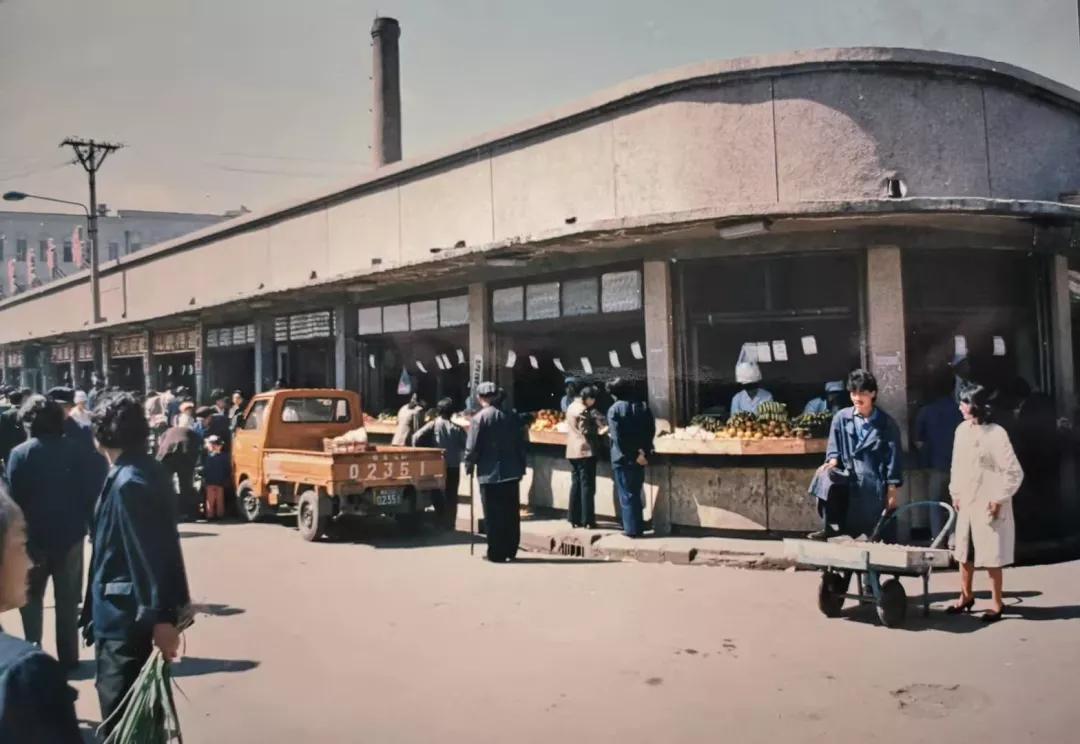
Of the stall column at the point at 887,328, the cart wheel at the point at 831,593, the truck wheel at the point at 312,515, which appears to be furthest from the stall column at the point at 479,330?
the cart wheel at the point at 831,593

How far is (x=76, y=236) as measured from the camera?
23.7 metres

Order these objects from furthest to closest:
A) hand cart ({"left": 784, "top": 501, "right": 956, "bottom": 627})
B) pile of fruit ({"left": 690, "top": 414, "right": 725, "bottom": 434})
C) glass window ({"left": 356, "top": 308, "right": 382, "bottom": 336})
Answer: glass window ({"left": 356, "top": 308, "right": 382, "bottom": 336}) < pile of fruit ({"left": 690, "top": 414, "right": 725, "bottom": 434}) < hand cart ({"left": 784, "top": 501, "right": 956, "bottom": 627})

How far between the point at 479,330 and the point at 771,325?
508 cm

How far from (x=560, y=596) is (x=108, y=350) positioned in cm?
2313

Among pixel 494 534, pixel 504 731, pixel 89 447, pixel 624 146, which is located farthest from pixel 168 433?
pixel 504 731

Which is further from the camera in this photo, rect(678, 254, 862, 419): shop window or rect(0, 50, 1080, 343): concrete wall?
rect(678, 254, 862, 419): shop window

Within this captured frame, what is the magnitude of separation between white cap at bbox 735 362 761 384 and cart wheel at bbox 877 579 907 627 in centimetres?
422

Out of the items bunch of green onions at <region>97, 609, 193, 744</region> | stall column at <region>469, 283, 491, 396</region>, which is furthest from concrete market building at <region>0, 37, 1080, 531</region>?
bunch of green onions at <region>97, 609, 193, 744</region>

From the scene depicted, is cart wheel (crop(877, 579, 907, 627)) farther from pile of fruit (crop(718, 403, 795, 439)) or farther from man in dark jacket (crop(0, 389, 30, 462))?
man in dark jacket (crop(0, 389, 30, 462))

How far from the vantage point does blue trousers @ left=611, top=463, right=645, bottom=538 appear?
10.0 m

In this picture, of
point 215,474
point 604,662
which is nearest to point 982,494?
point 604,662

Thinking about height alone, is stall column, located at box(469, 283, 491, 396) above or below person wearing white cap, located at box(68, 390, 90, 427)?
above

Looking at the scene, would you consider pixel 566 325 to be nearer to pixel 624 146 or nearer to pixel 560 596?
pixel 624 146

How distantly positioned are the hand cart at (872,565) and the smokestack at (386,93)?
55.2 feet
